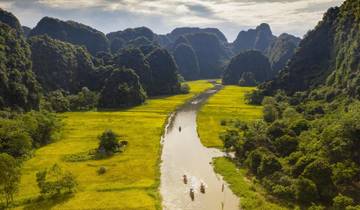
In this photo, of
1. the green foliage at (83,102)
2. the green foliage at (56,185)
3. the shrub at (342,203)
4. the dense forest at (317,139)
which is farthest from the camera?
the green foliage at (83,102)

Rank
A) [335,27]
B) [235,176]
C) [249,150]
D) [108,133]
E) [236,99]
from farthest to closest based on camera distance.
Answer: [236,99]
[335,27]
[108,133]
[249,150]
[235,176]

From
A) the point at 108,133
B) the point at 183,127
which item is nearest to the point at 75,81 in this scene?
the point at 183,127

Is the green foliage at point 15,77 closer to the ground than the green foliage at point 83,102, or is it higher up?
higher up

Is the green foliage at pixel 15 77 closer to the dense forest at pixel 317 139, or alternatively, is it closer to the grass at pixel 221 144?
the grass at pixel 221 144

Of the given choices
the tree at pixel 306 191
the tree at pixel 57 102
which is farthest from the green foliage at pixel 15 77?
the tree at pixel 306 191

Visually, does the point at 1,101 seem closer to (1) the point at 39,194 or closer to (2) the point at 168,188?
(1) the point at 39,194

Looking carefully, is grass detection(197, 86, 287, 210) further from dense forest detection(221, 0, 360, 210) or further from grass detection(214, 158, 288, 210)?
dense forest detection(221, 0, 360, 210)
